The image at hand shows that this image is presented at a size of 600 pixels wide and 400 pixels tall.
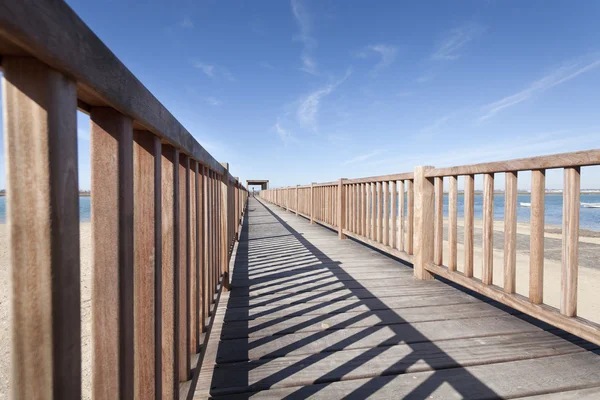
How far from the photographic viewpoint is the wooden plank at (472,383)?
110 cm

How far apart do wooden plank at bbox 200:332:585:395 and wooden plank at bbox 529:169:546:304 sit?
25cm

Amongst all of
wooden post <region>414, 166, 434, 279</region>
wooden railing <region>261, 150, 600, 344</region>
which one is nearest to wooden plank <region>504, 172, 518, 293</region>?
wooden railing <region>261, 150, 600, 344</region>

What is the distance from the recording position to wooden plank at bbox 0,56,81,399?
34 centimetres

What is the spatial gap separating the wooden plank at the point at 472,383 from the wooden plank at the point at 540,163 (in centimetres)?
89

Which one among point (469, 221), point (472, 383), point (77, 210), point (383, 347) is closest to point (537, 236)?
point (469, 221)

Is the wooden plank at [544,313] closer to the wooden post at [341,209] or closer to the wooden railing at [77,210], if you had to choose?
the wooden railing at [77,210]

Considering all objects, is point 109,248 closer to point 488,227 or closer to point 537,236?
point 537,236

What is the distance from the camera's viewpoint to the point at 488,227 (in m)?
1.85

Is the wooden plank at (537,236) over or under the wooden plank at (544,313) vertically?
over

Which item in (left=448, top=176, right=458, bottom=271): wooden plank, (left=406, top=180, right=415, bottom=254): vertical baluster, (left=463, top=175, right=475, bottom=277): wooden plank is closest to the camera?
(left=463, top=175, right=475, bottom=277): wooden plank

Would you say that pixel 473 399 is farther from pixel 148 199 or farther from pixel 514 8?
pixel 514 8

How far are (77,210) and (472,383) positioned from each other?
4.72ft

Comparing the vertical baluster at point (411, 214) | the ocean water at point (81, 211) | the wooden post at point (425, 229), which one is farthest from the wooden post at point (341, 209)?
the ocean water at point (81, 211)

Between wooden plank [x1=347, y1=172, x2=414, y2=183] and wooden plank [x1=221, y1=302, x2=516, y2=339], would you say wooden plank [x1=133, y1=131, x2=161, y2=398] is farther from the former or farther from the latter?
wooden plank [x1=347, y1=172, x2=414, y2=183]
